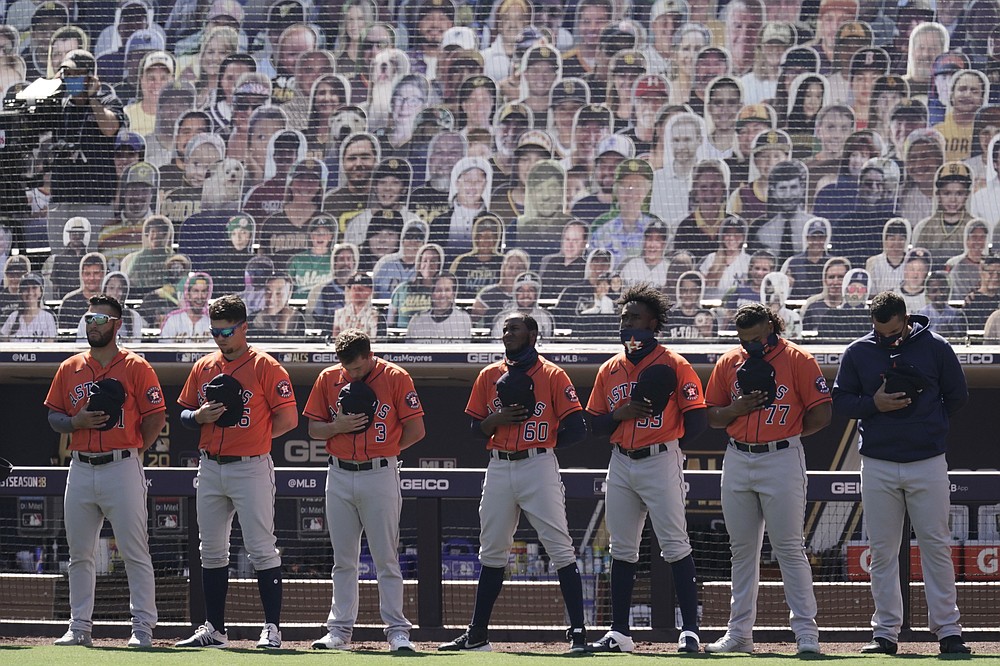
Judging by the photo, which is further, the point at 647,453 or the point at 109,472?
the point at 109,472

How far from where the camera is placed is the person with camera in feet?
36.0

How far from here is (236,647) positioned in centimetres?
584

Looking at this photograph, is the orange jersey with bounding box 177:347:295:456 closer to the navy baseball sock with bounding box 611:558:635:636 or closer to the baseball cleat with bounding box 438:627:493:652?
the baseball cleat with bounding box 438:627:493:652

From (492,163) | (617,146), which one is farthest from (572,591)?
(617,146)

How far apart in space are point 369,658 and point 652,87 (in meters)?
7.51

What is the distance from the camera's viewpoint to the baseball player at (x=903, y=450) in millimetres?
5199

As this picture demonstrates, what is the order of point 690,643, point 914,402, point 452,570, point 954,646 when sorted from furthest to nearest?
1. point 452,570
2. point 690,643
3. point 914,402
4. point 954,646

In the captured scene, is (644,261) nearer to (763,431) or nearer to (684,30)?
(684,30)

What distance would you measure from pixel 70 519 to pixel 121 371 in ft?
2.29

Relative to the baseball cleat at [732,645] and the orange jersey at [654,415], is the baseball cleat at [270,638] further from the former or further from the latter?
the baseball cleat at [732,645]

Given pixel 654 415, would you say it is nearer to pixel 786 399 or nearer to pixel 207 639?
pixel 786 399

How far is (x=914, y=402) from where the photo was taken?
5215 mm

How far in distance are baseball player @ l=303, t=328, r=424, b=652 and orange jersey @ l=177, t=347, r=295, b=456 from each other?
0.75 feet

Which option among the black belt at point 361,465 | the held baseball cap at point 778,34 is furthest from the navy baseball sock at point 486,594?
the held baseball cap at point 778,34
